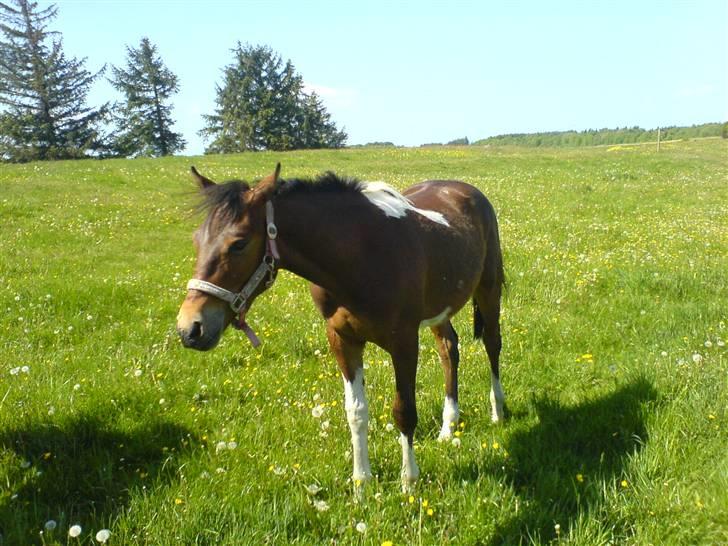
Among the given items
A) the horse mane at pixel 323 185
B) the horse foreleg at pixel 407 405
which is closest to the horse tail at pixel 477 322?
the horse foreleg at pixel 407 405

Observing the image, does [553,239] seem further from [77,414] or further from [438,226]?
[77,414]

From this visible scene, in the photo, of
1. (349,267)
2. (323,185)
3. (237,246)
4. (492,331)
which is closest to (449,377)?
(492,331)

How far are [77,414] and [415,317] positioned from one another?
3004 millimetres

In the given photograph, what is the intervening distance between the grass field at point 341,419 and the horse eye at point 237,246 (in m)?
0.48

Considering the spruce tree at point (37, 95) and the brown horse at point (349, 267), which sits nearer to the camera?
the brown horse at point (349, 267)

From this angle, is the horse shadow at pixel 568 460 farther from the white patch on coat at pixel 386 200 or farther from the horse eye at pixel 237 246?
the horse eye at pixel 237 246

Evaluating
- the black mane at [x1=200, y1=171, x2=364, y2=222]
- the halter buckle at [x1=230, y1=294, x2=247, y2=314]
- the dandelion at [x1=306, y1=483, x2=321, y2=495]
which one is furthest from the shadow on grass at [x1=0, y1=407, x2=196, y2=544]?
the black mane at [x1=200, y1=171, x2=364, y2=222]

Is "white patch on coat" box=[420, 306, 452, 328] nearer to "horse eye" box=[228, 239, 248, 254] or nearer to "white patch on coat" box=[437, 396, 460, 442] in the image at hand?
"white patch on coat" box=[437, 396, 460, 442]

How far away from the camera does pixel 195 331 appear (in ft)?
9.18

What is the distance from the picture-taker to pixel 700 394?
4.27 meters

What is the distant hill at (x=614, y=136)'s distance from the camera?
339 ft

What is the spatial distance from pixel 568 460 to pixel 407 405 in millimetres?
1380

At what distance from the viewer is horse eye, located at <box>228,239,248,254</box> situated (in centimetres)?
292

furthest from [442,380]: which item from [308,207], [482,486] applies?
[308,207]
